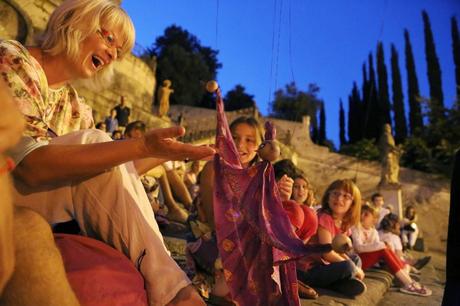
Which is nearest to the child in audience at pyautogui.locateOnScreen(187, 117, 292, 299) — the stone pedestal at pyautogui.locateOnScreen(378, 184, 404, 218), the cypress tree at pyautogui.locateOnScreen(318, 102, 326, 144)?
the stone pedestal at pyautogui.locateOnScreen(378, 184, 404, 218)

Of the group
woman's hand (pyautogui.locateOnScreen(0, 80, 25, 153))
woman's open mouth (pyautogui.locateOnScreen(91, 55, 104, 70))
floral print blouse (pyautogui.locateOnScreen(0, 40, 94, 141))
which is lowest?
woman's hand (pyautogui.locateOnScreen(0, 80, 25, 153))

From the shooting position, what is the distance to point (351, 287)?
10.6 feet

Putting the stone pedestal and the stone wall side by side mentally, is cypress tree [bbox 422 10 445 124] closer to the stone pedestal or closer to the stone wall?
the stone pedestal

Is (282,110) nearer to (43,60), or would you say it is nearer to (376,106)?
(376,106)

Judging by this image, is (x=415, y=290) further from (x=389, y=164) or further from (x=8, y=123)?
(x=389, y=164)

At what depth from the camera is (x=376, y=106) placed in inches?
1342

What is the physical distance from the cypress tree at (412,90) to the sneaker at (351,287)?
30526 millimetres

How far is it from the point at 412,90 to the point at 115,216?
37.6 meters

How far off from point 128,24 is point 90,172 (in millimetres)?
784

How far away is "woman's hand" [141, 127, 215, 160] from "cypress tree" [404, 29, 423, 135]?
32534 millimetres

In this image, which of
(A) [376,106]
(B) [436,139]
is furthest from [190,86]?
(B) [436,139]

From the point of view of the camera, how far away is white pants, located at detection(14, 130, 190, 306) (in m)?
1.50

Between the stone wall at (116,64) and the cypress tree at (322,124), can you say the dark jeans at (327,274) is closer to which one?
the stone wall at (116,64)

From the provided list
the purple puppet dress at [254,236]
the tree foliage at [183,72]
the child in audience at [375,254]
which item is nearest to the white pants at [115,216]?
the purple puppet dress at [254,236]
